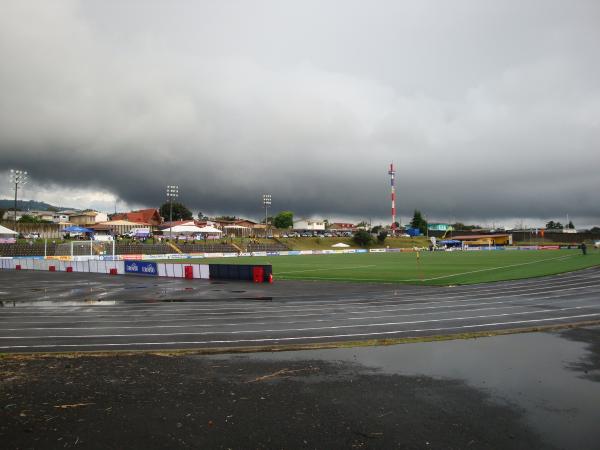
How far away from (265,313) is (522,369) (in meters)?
10.2

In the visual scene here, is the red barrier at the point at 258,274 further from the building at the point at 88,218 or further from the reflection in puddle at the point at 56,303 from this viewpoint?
the building at the point at 88,218

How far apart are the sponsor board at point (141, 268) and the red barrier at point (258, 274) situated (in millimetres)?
11394

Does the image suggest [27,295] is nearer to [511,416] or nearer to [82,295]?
[82,295]

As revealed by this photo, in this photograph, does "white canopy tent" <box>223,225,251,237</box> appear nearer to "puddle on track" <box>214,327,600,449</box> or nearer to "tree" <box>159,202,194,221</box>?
"tree" <box>159,202,194,221</box>

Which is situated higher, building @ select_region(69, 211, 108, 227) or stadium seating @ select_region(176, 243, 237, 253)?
building @ select_region(69, 211, 108, 227)

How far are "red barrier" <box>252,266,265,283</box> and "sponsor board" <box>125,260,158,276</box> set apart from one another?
1139 centimetres

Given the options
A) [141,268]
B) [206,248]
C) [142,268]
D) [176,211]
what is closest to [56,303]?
[142,268]

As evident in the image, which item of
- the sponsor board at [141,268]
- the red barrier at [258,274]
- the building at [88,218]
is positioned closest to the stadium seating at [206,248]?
the sponsor board at [141,268]

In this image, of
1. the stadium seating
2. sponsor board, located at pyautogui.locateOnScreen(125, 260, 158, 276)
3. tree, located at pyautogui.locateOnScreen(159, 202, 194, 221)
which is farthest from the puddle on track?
tree, located at pyautogui.locateOnScreen(159, 202, 194, 221)

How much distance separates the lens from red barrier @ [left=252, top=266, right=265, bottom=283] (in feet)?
105

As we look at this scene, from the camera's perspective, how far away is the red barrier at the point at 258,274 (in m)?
31.9

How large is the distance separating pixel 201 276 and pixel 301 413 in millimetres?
29466

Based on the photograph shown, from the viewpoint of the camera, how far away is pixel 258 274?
3212 centimetres

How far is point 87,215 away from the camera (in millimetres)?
154875
